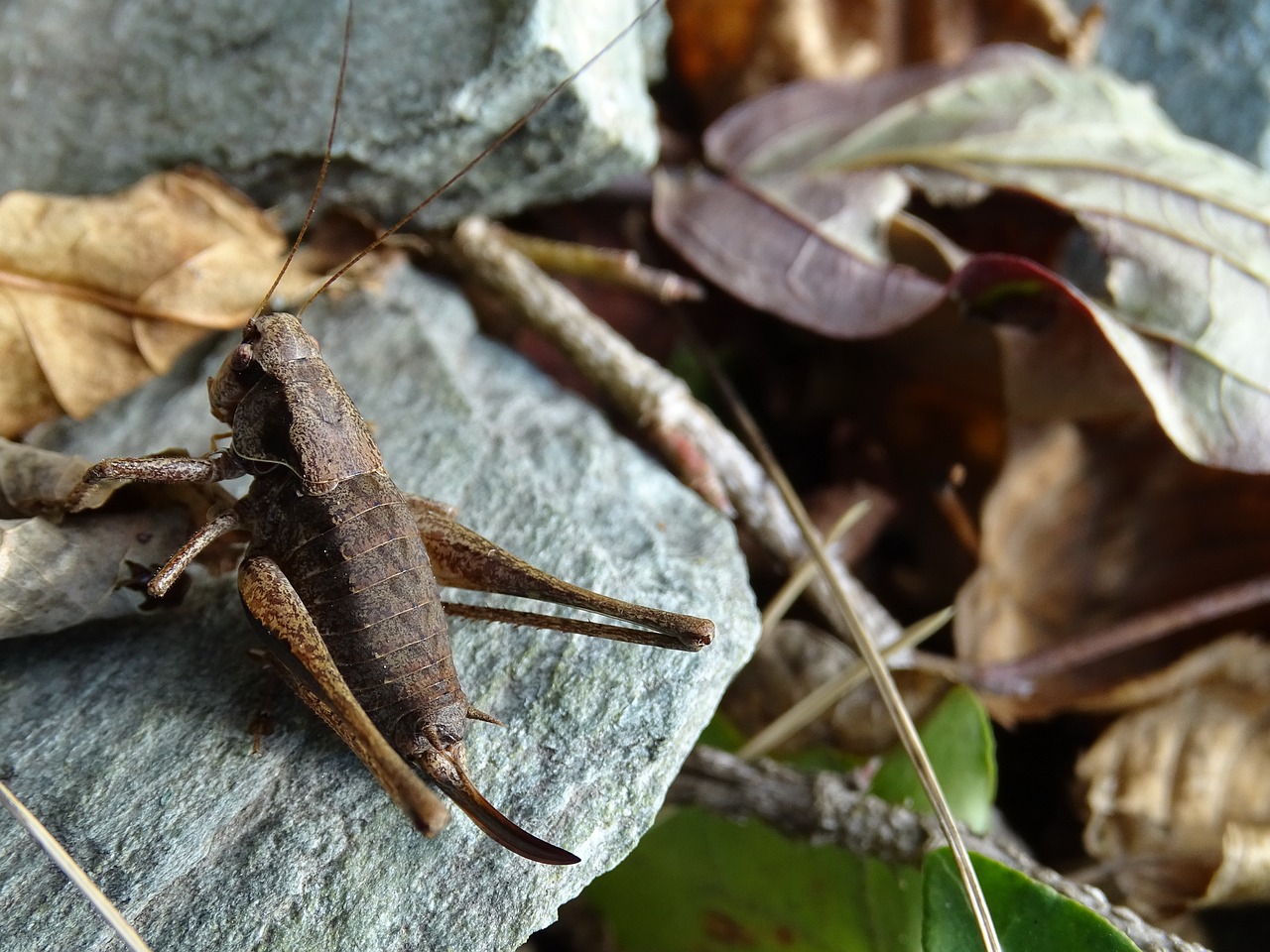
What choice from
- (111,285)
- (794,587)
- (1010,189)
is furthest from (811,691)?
(111,285)

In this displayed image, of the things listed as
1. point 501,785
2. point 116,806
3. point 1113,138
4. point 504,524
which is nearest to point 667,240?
point 504,524

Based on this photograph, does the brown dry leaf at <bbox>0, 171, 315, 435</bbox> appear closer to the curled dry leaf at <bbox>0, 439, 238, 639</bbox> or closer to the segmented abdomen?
the curled dry leaf at <bbox>0, 439, 238, 639</bbox>

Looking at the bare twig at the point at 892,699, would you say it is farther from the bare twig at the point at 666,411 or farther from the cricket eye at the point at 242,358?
the cricket eye at the point at 242,358

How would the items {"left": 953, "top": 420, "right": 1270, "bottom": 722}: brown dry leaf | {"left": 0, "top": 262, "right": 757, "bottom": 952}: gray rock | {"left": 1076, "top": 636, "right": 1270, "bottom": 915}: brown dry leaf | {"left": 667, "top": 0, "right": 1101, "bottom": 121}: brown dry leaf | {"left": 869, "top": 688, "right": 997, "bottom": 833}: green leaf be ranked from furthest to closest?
{"left": 667, "top": 0, "right": 1101, "bottom": 121}: brown dry leaf < {"left": 953, "top": 420, "right": 1270, "bottom": 722}: brown dry leaf < {"left": 1076, "top": 636, "right": 1270, "bottom": 915}: brown dry leaf < {"left": 869, "top": 688, "right": 997, "bottom": 833}: green leaf < {"left": 0, "top": 262, "right": 757, "bottom": 952}: gray rock

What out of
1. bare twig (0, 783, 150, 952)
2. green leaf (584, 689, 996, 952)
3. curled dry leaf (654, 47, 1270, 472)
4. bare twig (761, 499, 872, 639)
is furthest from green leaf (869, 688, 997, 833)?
bare twig (0, 783, 150, 952)

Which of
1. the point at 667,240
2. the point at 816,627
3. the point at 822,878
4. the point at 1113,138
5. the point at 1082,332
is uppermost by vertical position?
the point at 667,240

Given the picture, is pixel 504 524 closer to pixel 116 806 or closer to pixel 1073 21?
pixel 116 806

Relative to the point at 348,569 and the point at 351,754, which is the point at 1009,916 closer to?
the point at 351,754
